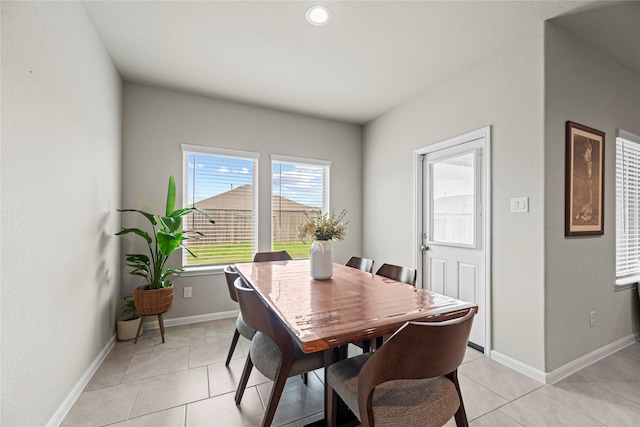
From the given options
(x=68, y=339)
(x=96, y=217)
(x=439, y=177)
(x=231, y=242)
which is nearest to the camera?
(x=68, y=339)

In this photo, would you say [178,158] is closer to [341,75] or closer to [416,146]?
[341,75]

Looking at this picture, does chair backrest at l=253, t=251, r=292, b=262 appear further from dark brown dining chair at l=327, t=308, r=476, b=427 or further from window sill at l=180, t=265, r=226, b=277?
dark brown dining chair at l=327, t=308, r=476, b=427

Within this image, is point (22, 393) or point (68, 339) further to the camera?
point (68, 339)

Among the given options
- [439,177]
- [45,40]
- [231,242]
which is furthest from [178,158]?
[439,177]

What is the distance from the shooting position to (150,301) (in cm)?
265

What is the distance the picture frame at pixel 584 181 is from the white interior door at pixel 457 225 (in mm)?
625

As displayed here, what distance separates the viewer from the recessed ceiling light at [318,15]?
6.57 ft

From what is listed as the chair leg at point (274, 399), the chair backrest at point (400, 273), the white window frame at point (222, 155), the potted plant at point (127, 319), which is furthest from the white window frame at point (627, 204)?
the potted plant at point (127, 319)

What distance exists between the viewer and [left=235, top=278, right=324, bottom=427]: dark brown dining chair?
1.36 metres

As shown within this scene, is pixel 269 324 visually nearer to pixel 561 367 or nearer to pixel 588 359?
pixel 561 367

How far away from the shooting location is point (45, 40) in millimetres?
1542

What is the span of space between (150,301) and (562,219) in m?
3.74

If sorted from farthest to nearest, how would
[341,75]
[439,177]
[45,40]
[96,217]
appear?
[439,177] → [341,75] → [96,217] → [45,40]

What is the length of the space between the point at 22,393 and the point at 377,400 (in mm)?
1711
